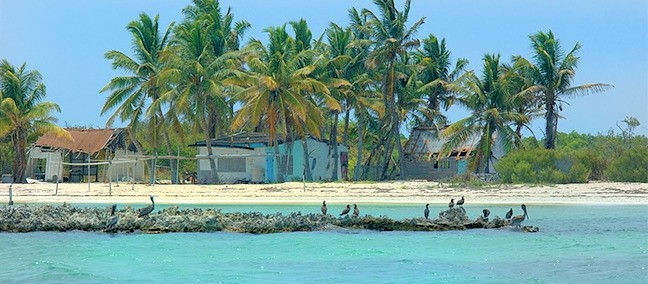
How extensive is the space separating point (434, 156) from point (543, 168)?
9908 millimetres

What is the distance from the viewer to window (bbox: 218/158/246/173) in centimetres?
4169

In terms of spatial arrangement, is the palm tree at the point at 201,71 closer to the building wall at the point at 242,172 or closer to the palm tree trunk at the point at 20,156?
the building wall at the point at 242,172

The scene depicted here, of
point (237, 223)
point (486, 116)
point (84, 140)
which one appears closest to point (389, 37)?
point (486, 116)

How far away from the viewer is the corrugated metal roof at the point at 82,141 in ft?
142

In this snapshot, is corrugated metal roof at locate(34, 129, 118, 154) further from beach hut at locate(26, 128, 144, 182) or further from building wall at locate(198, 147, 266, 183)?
building wall at locate(198, 147, 266, 183)

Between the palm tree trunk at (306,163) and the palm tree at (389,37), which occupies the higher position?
the palm tree at (389,37)

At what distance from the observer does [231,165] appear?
137 ft

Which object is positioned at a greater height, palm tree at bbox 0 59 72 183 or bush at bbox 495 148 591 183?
palm tree at bbox 0 59 72 183

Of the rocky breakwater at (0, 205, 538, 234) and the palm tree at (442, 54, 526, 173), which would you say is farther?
the palm tree at (442, 54, 526, 173)

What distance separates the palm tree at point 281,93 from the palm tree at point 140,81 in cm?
430

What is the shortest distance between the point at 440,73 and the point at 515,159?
12.5 metres

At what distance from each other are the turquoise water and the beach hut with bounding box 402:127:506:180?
20177 mm

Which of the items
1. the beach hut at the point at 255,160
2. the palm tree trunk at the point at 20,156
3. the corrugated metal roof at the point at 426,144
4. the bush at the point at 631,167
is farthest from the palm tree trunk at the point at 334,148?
the palm tree trunk at the point at 20,156

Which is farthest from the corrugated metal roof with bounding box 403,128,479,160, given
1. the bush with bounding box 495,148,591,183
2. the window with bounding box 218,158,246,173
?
the window with bounding box 218,158,246,173
